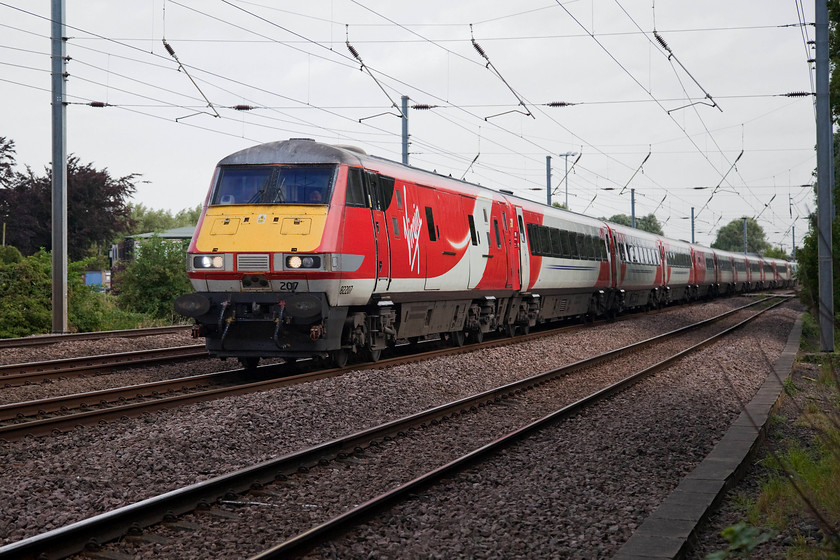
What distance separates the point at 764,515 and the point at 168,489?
421cm

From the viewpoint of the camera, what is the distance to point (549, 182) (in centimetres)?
4222

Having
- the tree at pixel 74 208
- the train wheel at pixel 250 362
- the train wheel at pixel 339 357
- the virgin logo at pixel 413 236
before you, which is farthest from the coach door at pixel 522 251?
the tree at pixel 74 208

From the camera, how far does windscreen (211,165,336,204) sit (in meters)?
12.3

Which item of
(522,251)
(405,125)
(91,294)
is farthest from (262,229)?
(405,125)

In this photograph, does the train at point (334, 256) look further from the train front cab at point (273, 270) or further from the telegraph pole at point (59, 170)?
the telegraph pole at point (59, 170)

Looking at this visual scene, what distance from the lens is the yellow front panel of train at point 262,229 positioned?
11883 mm

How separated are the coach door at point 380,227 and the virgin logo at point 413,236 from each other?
0.67 metres

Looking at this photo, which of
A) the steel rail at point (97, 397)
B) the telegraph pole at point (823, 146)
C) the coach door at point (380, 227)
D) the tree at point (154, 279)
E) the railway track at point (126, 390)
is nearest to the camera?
the railway track at point (126, 390)

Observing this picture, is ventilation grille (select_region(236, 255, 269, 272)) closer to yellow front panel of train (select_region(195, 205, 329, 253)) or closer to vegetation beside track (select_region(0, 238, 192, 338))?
yellow front panel of train (select_region(195, 205, 329, 253))

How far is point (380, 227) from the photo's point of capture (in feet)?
42.9

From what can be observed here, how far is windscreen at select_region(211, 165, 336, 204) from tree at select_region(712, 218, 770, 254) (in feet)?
465

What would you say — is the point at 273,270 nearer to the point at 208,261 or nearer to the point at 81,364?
the point at 208,261

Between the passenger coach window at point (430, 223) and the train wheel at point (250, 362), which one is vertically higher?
the passenger coach window at point (430, 223)

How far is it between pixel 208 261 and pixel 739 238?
480ft
